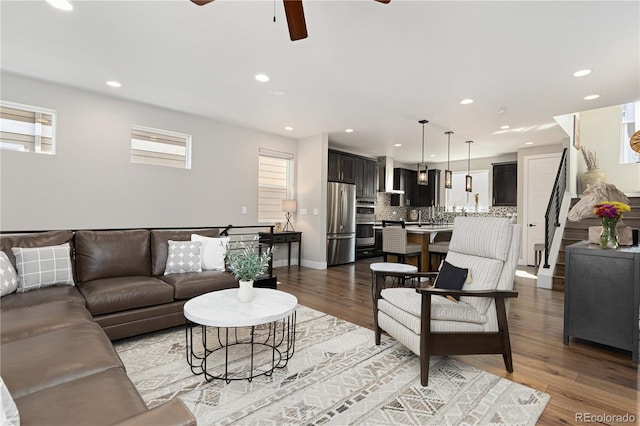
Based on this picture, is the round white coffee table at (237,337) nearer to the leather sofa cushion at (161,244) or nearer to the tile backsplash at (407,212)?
the leather sofa cushion at (161,244)

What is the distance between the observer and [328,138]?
6551 millimetres

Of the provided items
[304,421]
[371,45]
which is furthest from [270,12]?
[304,421]

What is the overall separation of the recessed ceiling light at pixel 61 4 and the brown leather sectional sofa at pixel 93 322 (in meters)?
1.93

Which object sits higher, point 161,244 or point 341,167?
point 341,167

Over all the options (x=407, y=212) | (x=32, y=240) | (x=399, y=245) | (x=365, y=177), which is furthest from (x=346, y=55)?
(x=407, y=212)

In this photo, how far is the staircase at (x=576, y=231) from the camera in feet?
15.9

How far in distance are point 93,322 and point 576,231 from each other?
664 centimetres

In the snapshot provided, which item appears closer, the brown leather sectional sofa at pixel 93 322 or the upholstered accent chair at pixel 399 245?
the brown leather sectional sofa at pixel 93 322

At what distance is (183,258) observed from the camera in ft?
11.1

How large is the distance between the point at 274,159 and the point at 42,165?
362 cm

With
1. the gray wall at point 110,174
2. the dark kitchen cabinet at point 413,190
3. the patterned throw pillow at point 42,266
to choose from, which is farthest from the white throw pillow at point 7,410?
the dark kitchen cabinet at point 413,190

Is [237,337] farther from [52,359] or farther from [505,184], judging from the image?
[505,184]

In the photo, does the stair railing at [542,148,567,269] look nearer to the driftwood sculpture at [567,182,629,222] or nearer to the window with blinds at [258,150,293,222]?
the driftwood sculpture at [567,182,629,222]

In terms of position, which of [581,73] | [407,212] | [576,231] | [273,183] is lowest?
[576,231]
